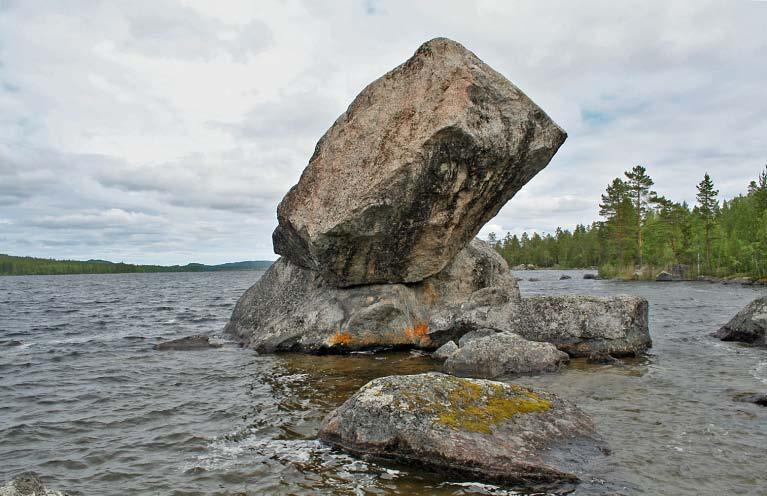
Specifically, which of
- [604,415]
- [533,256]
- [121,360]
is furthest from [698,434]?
[533,256]

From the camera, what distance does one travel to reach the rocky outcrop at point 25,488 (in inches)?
197

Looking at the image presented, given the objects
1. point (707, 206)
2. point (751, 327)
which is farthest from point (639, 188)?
point (751, 327)

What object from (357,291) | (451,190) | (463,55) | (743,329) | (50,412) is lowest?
(50,412)

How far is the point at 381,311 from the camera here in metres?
16.3

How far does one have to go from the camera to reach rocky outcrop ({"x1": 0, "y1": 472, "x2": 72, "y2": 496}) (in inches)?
197

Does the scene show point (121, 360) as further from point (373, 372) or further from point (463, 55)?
point (463, 55)

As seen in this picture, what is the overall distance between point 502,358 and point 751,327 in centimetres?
979

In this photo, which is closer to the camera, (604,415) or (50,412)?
(604,415)

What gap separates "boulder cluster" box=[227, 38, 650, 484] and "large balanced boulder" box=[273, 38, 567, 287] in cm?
4

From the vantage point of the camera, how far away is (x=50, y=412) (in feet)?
34.7

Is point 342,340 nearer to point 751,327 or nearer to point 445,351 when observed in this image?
point 445,351

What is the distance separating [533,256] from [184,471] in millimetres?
165970

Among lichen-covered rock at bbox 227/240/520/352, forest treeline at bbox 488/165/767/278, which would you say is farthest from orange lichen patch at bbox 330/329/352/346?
forest treeline at bbox 488/165/767/278

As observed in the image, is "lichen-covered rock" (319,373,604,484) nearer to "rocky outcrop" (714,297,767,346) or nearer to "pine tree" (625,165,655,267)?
"rocky outcrop" (714,297,767,346)
